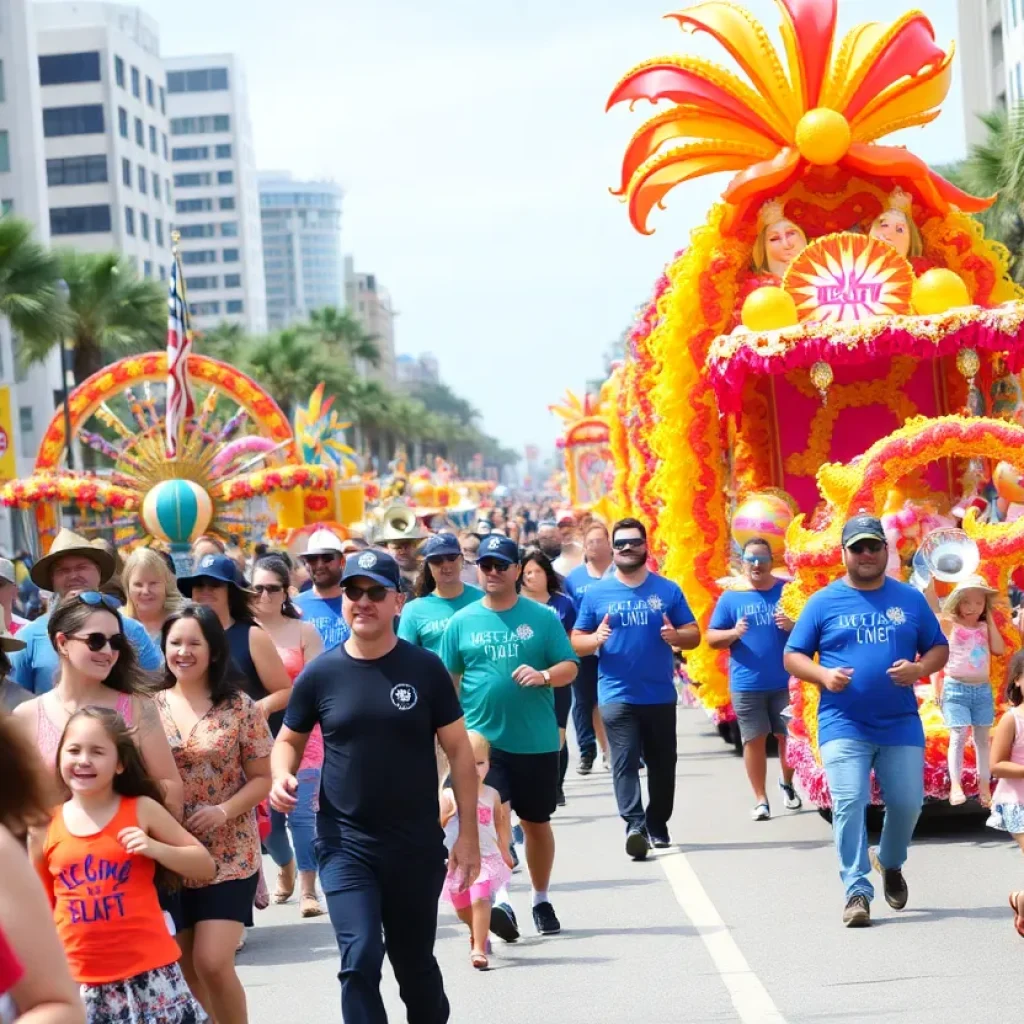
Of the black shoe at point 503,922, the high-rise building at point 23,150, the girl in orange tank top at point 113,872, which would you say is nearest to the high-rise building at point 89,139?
the high-rise building at point 23,150

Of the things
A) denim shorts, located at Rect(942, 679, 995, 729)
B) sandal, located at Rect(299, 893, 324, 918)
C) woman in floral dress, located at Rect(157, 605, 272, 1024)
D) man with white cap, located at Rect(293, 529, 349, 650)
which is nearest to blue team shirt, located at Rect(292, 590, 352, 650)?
man with white cap, located at Rect(293, 529, 349, 650)

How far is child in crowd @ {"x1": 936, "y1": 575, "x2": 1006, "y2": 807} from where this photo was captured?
10.9 meters

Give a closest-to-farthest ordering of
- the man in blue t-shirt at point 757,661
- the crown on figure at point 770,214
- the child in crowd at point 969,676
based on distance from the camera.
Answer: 1. the child in crowd at point 969,676
2. the man in blue t-shirt at point 757,661
3. the crown on figure at point 770,214

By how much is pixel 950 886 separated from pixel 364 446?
90320 mm

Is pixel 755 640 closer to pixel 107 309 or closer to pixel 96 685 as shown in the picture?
pixel 96 685

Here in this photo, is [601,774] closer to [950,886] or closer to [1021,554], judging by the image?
[1021,554]

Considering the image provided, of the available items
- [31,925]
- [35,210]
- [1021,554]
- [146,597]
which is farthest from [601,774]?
[35,210]

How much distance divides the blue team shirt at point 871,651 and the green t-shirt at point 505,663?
118 centimetres

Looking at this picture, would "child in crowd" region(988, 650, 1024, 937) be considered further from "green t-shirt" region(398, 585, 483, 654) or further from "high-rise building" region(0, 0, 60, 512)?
"high-rise building" region(0, 0, 60, 512)

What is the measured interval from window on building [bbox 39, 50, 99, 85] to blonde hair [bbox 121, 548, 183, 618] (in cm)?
8370

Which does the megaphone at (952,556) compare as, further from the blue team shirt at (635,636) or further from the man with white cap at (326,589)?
the man with white cap at (326,589)

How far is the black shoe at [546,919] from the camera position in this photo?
30.1 ft

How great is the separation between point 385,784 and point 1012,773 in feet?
9.46

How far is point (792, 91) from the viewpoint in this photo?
16.6 meters
